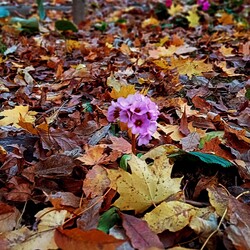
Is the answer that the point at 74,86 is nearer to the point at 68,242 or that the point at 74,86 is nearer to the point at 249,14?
the point at 68,242

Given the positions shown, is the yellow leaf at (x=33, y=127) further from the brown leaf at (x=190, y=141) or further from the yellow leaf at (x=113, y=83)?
the yellow leaf at (x=113, y=83)

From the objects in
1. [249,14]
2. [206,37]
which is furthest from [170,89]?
[249,14]

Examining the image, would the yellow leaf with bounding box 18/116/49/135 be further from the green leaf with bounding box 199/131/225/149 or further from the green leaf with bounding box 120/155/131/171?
the green leaf with bounding box 199/131/225/149

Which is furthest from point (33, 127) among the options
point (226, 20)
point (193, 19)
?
point (226, 20)

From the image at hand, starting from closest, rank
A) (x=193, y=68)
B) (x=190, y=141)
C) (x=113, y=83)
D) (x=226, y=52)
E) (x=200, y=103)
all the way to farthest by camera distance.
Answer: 1. (x=190, y=141)
2. (x=200, y=103)
3. (x=113, y=83)
4. (x=193, y=68)
5. (x=226, y=52)

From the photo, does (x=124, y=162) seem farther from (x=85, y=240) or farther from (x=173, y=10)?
(x=173, y=10)

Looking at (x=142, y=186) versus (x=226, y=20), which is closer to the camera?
(x=142, y=186)

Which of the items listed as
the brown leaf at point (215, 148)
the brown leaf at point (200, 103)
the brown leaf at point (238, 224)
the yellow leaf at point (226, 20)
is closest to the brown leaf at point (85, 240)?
the brown leaf at point (238, 224)
